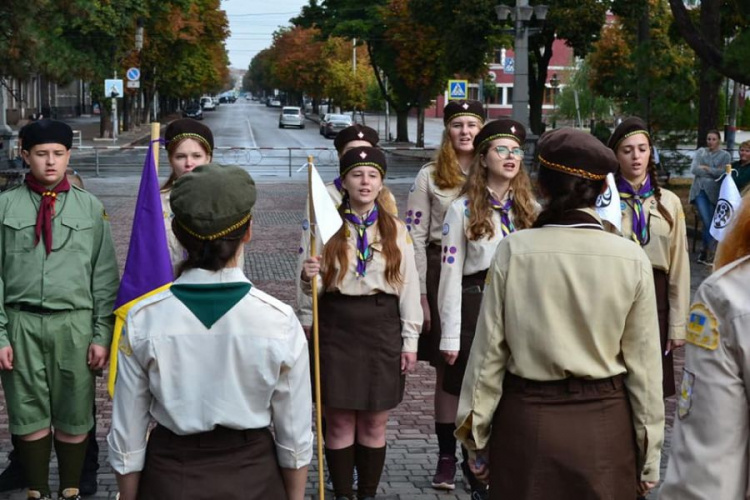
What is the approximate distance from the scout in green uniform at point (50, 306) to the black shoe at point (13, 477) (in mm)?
581

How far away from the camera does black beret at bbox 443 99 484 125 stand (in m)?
5.97

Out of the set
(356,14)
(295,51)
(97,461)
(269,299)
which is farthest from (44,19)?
(295,51)

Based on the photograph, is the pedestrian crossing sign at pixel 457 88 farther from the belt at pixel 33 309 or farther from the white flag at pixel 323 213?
the belt at pixel 33 309

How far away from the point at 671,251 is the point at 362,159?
1.63 metres

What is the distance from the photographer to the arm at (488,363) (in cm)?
358

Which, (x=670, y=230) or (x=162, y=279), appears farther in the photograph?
(x=670, y=230)

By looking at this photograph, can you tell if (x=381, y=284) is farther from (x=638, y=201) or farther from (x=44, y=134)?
(x=44, y=134)

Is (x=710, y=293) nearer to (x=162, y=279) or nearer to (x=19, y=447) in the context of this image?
(x=162, y=279)

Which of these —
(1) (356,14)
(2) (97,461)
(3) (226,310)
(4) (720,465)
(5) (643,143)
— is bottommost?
(2) (97,461)

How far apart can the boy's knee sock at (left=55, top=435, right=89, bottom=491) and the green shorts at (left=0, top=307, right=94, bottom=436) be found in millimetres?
100

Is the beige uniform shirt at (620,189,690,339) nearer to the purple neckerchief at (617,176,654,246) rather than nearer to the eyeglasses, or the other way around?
the purple neckerchief at (617,176,654,246)

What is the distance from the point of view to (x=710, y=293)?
2.49 metres

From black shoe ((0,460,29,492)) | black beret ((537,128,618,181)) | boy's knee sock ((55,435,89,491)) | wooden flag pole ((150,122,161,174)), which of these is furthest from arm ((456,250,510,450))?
black shoe ((0,460,29,492))

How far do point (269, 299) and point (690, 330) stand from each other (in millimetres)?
1236
